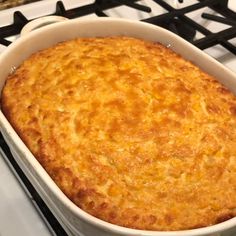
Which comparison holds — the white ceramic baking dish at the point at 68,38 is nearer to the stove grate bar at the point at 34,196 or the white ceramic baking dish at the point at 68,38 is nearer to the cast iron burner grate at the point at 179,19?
the stove grate bar at the point at 34,196

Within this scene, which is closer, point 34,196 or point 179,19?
point 34,196

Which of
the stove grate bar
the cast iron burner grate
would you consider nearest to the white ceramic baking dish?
the stove grate bar

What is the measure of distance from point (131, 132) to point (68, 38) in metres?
0.31

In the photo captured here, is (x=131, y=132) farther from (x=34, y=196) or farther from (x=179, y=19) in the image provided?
(x=179, y=19)

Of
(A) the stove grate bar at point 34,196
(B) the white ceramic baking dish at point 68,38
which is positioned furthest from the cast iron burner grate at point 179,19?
(A) the stove grate bar at point 34,196

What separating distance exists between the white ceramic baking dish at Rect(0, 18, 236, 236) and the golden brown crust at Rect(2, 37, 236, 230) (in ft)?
0.09

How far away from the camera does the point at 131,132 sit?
74 cm

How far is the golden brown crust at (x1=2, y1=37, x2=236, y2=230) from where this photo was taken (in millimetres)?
680

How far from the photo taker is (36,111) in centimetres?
80

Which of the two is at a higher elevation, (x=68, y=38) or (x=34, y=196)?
(x=68, y=38)

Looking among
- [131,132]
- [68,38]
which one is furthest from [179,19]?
[131,132]

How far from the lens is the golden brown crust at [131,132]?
68 centimetres

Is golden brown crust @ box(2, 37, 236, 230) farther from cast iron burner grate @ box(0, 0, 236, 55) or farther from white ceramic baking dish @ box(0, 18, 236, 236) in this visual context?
cast iron burner grate @ box(0, 0, 236, 55)

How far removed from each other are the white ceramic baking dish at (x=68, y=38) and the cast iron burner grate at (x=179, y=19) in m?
0.13
